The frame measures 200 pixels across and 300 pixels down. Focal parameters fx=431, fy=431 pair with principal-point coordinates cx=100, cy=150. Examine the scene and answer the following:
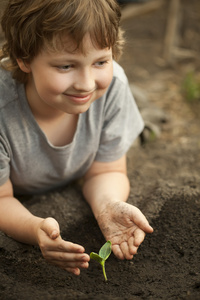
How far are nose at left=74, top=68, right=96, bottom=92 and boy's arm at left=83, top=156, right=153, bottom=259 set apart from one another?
0.47m

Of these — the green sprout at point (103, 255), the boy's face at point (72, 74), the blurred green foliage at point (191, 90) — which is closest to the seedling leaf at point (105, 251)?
the green sprout at point (103, 255)

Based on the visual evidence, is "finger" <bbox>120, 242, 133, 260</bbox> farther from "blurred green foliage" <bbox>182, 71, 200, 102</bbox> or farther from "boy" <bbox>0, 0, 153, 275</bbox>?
"blurred green foliage" <bbox>182, 71, 200, 102</bbox>

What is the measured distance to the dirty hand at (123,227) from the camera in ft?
5.01

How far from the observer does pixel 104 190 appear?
190 centimetres

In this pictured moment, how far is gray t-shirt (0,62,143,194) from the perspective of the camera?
68.6 inches

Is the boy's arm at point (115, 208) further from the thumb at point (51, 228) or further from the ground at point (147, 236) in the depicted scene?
the thumb at point (51, 228)

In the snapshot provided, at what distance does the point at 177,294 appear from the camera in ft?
4.66

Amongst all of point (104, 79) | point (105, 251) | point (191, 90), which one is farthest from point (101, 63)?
point (191, 90)

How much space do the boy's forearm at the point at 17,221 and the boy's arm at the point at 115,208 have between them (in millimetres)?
277

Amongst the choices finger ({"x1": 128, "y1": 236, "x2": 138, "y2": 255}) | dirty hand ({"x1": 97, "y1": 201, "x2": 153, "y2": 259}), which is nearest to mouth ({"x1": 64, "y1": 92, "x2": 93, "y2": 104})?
dirty hand ({"x1": 97, "y1": 201, "x2": 153, "y2": 259})

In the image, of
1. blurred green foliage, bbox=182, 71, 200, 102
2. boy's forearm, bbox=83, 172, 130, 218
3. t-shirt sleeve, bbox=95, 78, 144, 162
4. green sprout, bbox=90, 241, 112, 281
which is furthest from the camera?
blurred green foliage, bbox=182, 71, 200, 102

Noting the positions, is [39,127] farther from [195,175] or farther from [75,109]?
[195,175]

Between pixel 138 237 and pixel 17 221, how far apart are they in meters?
0.49

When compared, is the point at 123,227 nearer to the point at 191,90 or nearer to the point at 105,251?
the point at 105,251
